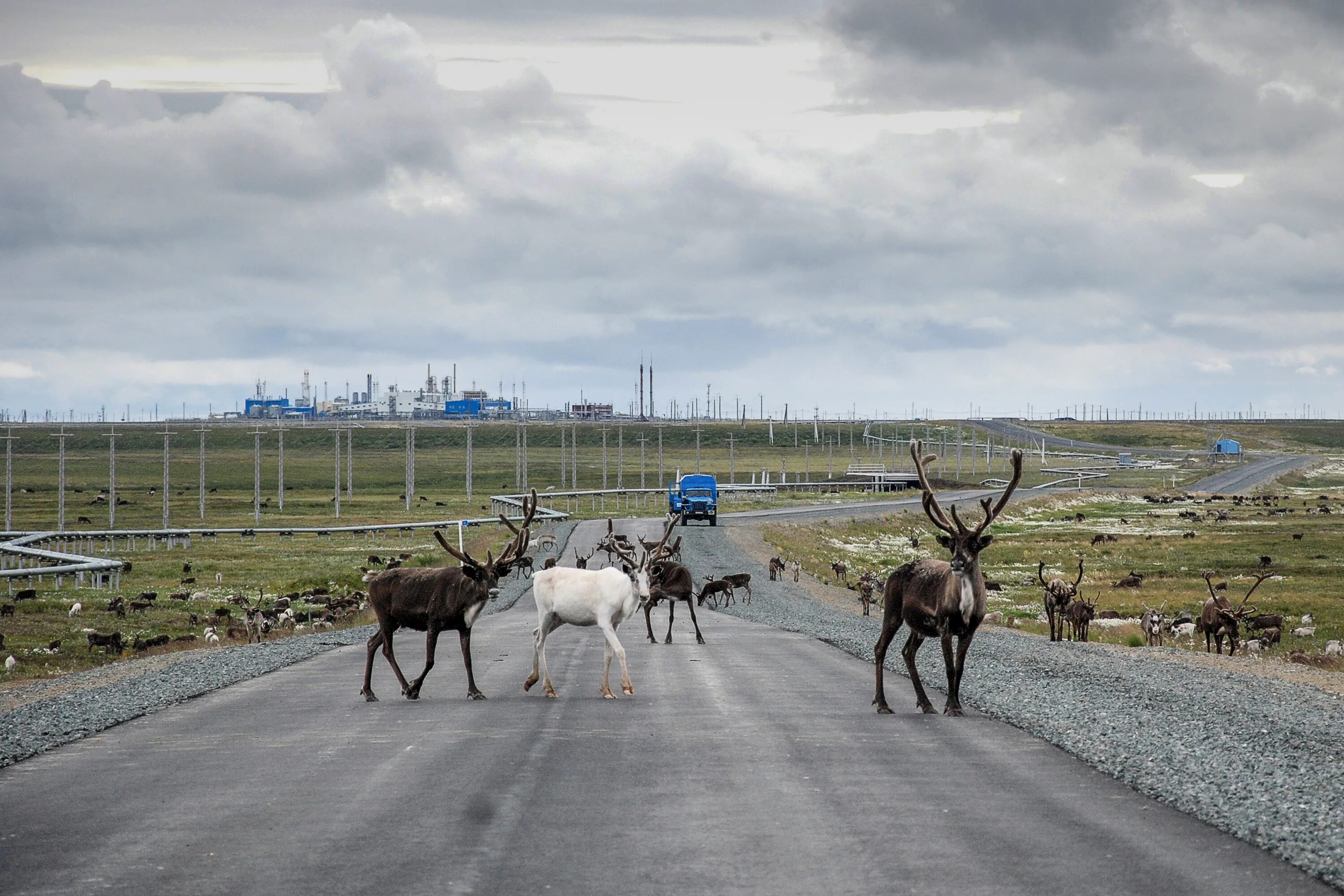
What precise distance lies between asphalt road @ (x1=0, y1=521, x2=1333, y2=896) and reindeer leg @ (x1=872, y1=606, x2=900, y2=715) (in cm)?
24

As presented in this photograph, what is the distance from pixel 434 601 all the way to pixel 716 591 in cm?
2264

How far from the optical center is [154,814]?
1135 cm

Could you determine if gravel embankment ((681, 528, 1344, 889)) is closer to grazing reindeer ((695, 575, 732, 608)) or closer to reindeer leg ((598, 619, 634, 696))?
reindeer leg ((598, 619, 634, 696))

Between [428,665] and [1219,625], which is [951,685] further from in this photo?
[1219,625]

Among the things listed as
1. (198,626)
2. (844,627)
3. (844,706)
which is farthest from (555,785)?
(198,626)

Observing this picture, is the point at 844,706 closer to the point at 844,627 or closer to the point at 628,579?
the point at 628,579

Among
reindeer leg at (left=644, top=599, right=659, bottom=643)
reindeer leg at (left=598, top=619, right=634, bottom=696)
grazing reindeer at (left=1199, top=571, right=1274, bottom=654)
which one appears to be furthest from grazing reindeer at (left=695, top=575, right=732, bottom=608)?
reindeer leg at (left=598, top=619, right=634, bottom=696)

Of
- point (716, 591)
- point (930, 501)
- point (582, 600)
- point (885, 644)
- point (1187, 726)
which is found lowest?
point (716, 591)

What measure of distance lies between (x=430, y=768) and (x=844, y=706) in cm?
654

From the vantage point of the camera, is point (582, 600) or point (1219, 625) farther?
point (1219, 625)

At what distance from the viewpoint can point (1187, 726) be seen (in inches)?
635

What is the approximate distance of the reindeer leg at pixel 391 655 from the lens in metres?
18.3

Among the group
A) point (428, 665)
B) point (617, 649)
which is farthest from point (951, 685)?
point (428, 665)

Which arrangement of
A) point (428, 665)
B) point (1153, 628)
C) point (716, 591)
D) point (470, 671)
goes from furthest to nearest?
1. point (716, 591)
2. point (1153, 628)
3. point (470, 671)
4. point (428, 665)
